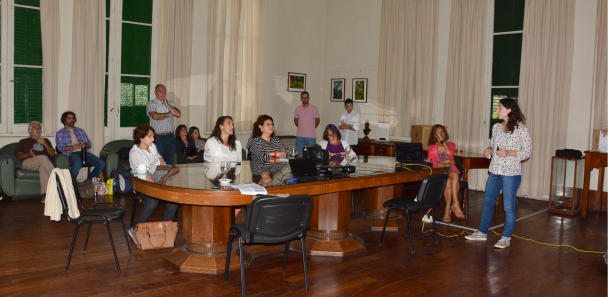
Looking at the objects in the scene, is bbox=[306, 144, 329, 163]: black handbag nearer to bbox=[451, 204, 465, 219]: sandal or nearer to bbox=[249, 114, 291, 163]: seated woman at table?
bbox=[249, 114, 291, 163]: seated woman at table

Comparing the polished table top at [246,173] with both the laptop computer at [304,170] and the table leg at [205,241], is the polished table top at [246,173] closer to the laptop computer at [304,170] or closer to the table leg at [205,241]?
the laptop computer at [304,170]

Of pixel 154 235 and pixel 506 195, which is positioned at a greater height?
pixel 506 195

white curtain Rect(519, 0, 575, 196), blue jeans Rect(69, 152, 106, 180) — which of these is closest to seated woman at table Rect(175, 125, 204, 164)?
blue jeans Rect(69, 152, 106, 180)

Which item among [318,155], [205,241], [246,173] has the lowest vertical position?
[205,241]

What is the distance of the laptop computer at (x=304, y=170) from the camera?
4.26m

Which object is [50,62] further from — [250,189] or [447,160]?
[447,160]

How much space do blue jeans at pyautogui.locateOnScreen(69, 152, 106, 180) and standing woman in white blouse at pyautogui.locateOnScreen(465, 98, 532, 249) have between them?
570 centimetres

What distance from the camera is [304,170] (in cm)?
437

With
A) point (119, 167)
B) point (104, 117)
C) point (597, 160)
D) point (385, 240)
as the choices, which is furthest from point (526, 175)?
point (104, 117)

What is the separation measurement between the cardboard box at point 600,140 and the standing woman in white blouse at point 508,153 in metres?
2.51

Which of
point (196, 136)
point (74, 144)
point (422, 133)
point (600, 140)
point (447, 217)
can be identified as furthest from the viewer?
point (422, 133)

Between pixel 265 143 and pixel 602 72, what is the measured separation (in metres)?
5.13

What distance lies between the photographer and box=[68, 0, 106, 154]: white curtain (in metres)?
7.94

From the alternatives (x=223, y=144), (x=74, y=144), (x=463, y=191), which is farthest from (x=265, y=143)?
(x=74, y=144)
